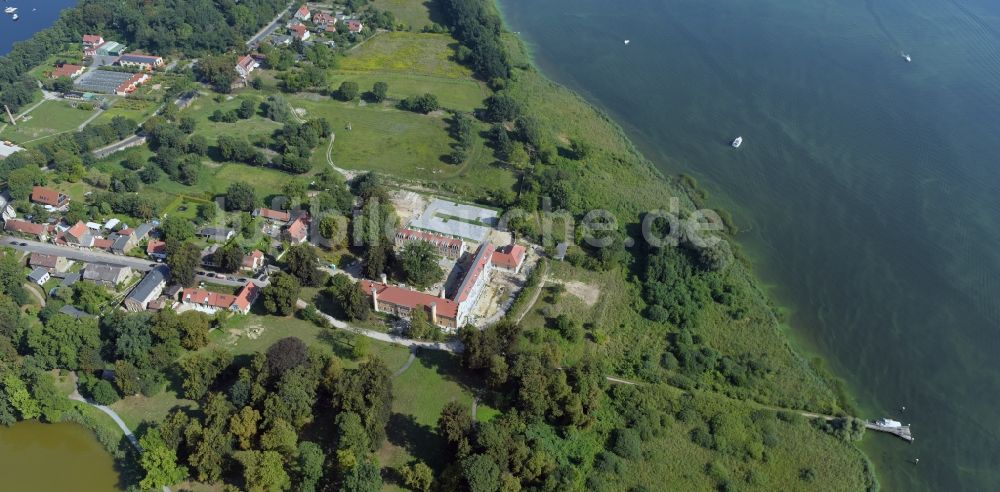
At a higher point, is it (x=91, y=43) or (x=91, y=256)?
(x=91, y=43)

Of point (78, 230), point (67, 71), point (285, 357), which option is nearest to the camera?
point (285, 357)

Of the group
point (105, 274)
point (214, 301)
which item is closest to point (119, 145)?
point (105, 274)

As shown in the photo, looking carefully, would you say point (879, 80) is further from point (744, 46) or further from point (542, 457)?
point (542, 457)

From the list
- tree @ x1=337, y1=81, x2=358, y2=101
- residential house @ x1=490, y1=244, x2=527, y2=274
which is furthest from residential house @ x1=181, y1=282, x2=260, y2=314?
tree @ x1=337, y1=81, x2=358, y2=101

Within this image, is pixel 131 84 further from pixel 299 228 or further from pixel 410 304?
pixel 410 304

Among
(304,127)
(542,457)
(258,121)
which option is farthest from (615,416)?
(258,121)

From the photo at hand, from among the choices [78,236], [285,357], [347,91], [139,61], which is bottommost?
[139,61]

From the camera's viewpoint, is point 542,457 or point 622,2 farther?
point 622,2
